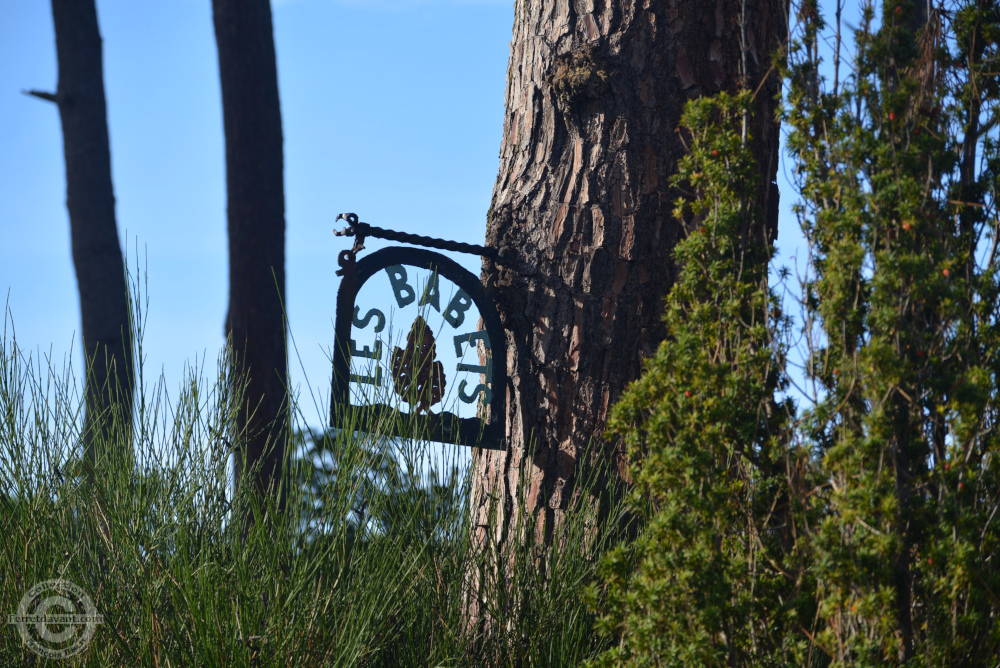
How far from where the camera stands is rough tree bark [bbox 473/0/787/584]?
306 centimetres

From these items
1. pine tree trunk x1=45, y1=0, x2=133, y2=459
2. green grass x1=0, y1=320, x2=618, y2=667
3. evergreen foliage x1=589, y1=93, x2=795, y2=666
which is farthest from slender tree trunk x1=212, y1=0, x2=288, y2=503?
evergreen foliage x1=589, y1=93, x2=795, y2=666

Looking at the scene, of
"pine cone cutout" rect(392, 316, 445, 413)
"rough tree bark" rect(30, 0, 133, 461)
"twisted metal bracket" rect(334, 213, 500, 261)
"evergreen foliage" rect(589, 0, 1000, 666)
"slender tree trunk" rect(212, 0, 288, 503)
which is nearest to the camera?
"evergreen foliage" rect(589, 0, 1000, 666)

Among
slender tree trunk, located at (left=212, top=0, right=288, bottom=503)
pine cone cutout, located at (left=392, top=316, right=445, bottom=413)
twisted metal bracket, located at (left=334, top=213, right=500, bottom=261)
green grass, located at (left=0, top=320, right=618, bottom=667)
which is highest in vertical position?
slender tree trunk, located at (left=212, top=0, right=288, bottom=503)

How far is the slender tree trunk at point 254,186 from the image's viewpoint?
636 centimetres

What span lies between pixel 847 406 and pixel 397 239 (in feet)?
5.48

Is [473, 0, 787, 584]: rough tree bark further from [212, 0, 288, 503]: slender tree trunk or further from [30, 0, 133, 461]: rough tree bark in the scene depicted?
[30, 0, 133, 461]: rough tree bark

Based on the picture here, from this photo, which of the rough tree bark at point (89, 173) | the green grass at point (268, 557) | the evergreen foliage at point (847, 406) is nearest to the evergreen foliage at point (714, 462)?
the evergreen foliage at point (847, 406)

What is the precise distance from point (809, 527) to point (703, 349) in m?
0.53

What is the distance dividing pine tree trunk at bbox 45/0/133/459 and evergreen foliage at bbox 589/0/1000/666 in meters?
5.96

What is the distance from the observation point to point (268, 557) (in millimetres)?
2330

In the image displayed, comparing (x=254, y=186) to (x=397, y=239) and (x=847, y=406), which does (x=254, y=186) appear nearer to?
(x=397, y=239)

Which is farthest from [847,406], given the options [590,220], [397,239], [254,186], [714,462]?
[254,186]

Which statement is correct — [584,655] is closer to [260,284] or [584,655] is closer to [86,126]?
[260,284]

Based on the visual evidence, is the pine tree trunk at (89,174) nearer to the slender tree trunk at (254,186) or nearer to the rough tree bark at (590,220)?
the slender tree trunk at (254,186)
